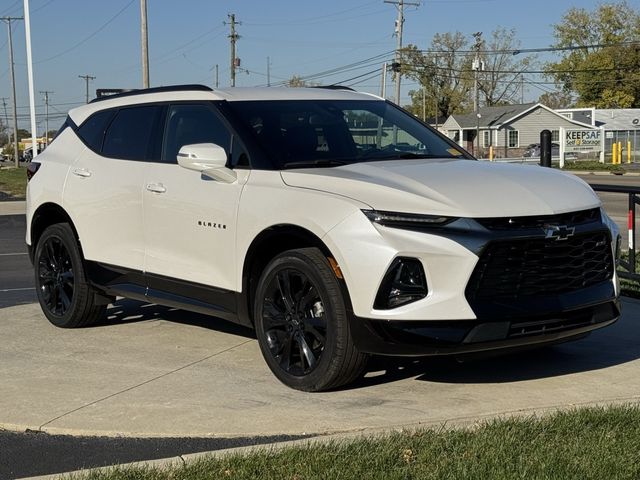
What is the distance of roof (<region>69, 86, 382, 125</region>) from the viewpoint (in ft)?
21.4

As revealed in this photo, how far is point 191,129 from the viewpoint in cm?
657

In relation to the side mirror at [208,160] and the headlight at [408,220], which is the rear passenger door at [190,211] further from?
the headlight at [408,220]

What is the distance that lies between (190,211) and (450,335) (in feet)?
7.00

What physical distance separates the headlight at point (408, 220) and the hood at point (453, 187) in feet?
0.10

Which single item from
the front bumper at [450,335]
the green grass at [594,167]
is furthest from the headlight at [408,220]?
the green grass at [594,167]

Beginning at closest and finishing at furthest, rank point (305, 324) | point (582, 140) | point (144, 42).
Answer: point (305, 324), point (144, 42), point (582, 140)

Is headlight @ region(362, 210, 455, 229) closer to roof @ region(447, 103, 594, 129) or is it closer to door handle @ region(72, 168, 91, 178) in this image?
door handle @ region(72, 168, 91, 178)

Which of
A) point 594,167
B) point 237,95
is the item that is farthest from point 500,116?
point 237,95

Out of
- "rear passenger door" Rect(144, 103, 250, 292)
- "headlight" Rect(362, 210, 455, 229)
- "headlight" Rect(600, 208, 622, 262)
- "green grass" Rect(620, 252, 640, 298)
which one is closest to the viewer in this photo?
"headlight" Rect(362, 210, 455, 229)

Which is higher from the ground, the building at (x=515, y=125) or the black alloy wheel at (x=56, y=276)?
the building at (x=515, y=125)

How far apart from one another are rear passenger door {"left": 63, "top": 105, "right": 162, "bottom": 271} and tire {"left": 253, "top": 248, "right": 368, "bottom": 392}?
4.95 feet

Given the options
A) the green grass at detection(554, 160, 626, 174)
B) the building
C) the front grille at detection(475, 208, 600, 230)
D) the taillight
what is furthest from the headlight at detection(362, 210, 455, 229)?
the building

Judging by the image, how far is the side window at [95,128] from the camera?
7.46 metres

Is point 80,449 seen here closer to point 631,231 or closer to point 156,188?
point 156,188
